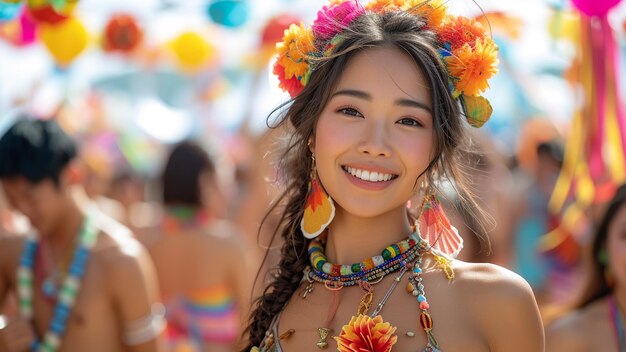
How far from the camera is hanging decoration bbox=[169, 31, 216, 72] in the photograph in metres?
7.45

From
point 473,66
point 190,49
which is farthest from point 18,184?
point 190,49

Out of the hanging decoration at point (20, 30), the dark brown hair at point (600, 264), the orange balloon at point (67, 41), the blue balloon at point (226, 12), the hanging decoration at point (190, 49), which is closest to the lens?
the dark brown hair at point (600, 264)

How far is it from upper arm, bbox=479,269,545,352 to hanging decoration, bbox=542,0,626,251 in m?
1.51

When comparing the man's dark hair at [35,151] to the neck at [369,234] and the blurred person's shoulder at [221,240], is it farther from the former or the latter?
the neck at [369,234]

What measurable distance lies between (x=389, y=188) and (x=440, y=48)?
0.42 meters

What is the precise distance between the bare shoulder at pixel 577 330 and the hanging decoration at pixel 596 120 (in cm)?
65

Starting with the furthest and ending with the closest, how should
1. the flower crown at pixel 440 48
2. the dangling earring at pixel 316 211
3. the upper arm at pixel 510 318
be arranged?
1. the dangling earring at pixel 316 211
2. the flower crown at pixel 440 48
3. the upper arm at pixel 510 318

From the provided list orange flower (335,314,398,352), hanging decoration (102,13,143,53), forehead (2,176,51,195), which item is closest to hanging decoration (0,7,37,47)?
forehead (2,176,51,195)

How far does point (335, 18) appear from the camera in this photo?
2.60 m

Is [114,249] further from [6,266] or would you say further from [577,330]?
[577,330]

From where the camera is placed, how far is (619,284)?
3.38 m

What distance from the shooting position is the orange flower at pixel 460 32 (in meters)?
2.50

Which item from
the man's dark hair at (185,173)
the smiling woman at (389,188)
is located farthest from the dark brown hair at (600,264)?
the man's dark hair at (185,173)

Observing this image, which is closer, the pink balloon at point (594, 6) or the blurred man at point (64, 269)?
the pink balloon at point (594, 6)
